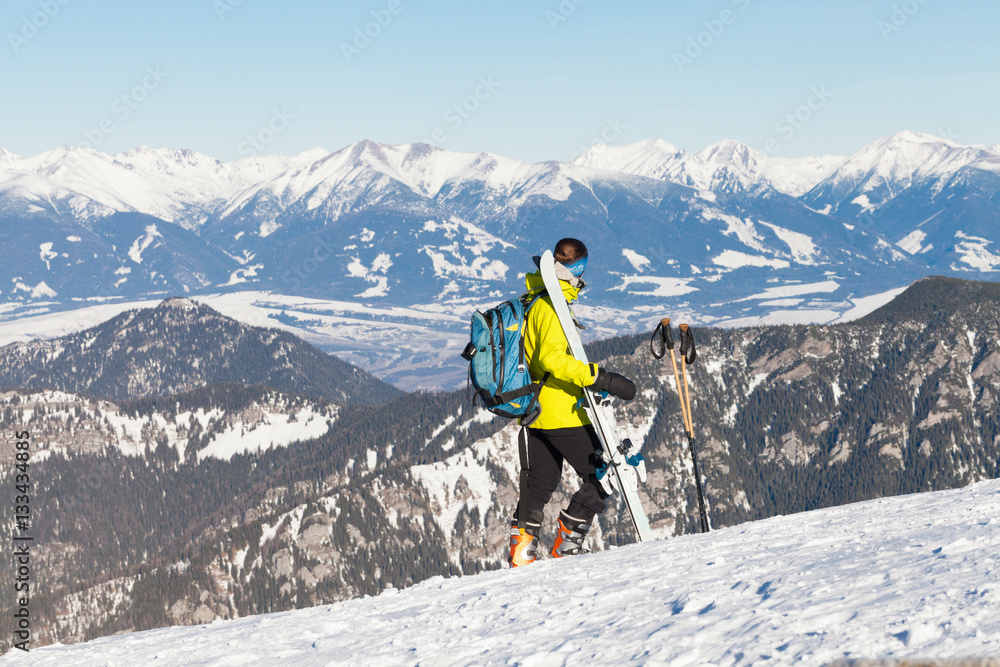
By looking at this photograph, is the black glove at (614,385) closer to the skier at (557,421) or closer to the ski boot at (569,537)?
the skier at (557,421)

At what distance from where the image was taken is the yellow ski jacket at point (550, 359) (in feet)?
54.3

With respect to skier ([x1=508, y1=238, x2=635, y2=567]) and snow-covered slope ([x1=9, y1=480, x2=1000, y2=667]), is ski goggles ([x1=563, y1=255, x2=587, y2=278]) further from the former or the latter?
snow-covered slope ([x1=9, y1=480, x2=1000, y2=667])

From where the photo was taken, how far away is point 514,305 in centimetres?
1681

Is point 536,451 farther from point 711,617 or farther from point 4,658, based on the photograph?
point 4,658

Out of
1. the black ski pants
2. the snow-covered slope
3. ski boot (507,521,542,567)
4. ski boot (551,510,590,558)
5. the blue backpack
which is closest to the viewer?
the snow-covered slope

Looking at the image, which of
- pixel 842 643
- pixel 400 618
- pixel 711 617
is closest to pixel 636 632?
pixel 711 617

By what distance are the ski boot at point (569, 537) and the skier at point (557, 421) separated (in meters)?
0.04

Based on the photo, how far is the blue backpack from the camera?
54.2 feet

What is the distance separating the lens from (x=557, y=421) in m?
17.4

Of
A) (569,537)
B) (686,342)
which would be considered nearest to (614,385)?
(569,537)

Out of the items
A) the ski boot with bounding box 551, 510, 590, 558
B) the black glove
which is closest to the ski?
the black glove

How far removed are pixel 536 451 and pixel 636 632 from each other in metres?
6.91

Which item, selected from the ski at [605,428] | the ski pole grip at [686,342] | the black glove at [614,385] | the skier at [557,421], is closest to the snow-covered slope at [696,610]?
the skier at [557,421]

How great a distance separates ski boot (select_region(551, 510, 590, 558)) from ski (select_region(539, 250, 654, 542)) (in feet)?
4.40
